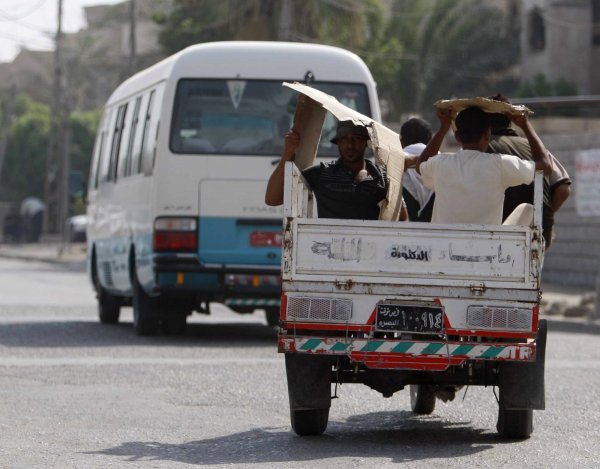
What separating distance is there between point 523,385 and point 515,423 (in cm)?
31

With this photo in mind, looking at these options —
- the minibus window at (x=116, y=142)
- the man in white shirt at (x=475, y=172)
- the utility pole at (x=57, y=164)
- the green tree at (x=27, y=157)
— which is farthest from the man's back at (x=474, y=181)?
the green tree at (x=27, y=157)

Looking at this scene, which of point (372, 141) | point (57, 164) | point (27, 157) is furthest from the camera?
point (27, 157)

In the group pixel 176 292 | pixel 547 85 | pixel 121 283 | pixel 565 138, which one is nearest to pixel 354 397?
pixel 176 292

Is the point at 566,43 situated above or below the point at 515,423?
above

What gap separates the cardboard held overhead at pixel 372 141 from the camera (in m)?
8.94

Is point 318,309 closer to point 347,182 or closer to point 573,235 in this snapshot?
point 347,182

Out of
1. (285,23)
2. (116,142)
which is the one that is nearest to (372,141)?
(116,142)

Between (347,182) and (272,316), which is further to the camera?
(272,316)

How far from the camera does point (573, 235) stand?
2647 centimetres

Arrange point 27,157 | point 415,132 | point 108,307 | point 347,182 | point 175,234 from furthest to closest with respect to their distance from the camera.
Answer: point 27,157 → point 108,307 → point 175,234 → point 415,132 → point 347,182

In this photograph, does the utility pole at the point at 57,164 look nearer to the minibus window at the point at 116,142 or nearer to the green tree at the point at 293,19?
the green tree at the point at 293,19

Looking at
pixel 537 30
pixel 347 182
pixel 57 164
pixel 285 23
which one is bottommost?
pixel 347 182

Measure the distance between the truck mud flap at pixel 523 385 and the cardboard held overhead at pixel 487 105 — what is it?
1.36 metres

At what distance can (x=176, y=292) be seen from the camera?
609 inches
